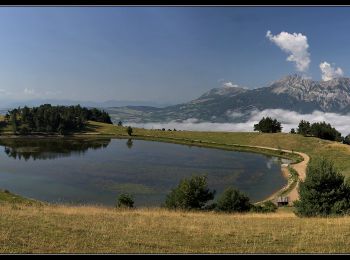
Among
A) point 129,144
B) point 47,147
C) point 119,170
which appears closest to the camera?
point 119,170

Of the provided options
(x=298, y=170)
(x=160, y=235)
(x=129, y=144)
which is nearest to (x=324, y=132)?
(x=298, y=170)

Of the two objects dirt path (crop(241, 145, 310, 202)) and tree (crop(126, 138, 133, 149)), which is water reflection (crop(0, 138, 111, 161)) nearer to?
tree (crop(126, 138, 133, 149))

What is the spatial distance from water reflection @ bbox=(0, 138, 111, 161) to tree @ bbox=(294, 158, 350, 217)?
354 feet

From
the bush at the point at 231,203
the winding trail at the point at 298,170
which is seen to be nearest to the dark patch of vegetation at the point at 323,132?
the winding trail at the point at 298,170

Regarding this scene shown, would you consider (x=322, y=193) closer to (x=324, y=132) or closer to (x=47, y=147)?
(x=47, y=147)

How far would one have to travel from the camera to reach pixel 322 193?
129 feet

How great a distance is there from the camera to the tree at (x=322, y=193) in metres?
38.4

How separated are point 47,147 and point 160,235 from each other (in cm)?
15149

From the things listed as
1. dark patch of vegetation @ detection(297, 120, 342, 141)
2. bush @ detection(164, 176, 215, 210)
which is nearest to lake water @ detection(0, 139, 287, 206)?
bush @ detection(164, 176, 215, 210)

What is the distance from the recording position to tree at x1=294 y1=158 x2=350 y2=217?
38375 mm

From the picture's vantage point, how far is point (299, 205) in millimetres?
40562

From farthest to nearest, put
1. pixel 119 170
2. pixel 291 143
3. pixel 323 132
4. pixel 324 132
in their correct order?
pixel 324 132 → pixel 323 132 → pixel 291 143 → pixel 119 170

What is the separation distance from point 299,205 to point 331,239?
1942cm

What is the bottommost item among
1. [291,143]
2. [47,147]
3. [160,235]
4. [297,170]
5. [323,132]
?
[297,170]
